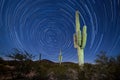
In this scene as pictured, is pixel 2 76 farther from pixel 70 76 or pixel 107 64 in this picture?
pixel 107 64

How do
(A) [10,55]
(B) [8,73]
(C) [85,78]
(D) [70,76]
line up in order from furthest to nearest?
(A) [10,55] < (B) [8,73] < (D) [70,76] < (C) [85,78]

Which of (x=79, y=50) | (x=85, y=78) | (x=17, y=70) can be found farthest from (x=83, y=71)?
(x=17, y=70)

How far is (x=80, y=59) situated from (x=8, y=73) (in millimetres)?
7228

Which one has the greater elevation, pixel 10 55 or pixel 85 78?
pixel 10 55

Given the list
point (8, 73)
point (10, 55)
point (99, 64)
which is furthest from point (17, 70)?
point (99, 64)

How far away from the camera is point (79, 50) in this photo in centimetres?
1658

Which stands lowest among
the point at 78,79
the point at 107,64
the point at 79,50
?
the point at 78,79

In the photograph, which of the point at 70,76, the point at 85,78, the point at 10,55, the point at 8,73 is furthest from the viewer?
the point at 10,55

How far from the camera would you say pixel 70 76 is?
17.3 m

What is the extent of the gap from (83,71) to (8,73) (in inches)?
286

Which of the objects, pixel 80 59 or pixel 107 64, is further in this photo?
pixel 107 64

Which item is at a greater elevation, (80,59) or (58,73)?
(80,59)

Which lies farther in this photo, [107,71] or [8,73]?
[8,73]

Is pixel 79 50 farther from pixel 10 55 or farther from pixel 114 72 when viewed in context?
pixel 10 55
